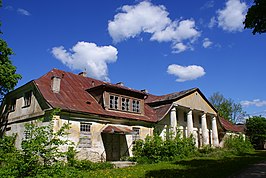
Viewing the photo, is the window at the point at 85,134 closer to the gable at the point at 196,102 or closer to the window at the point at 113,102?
the window at the point at 113,102

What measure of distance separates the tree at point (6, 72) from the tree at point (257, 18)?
749 inches

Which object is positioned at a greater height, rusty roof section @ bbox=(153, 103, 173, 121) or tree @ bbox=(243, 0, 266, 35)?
tree @ bbox=(243, 0, 266, 35)

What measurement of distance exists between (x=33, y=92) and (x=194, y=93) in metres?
17.9

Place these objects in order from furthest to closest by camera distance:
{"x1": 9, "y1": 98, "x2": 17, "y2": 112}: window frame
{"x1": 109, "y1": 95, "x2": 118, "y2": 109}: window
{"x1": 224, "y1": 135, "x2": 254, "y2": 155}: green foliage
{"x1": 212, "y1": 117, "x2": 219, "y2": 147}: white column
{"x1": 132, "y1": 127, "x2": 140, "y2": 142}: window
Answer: {"x1": 212, "y1": 117, "x2": 219, "y2": 147}: white column, {"x1": 224, "y1": 135, "x2": 254, "y2": 155}: green foliage, {"x1": 132, "y1": 127, "x2": 140, "y2": 142}: window, {"x1": 9, "y1": 98, "x2": 17, "y2": 112}: window frame, {"x1": 109, "y1": 95, "x2": 118, "y2": 109}: window

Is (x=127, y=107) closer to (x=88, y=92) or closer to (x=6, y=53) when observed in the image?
(x=88, y=92)

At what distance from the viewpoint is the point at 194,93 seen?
30.7 metres

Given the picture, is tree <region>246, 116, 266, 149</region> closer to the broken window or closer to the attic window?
the broken window

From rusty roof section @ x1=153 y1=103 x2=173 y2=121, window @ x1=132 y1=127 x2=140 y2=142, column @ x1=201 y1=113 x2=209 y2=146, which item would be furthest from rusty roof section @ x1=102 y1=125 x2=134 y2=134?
column @ x1=201 y1=113 x2=209 y2=146

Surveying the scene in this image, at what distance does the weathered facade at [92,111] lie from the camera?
A: 18.8m

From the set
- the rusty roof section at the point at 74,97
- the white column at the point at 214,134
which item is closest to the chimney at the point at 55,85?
the rusty roof section at the point at 74,97

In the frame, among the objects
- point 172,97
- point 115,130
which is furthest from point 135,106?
point 115,130

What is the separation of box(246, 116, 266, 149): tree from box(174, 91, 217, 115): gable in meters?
18.0

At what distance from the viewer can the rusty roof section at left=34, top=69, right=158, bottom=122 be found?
1878 centimetres

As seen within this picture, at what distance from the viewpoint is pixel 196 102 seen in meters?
30.9
